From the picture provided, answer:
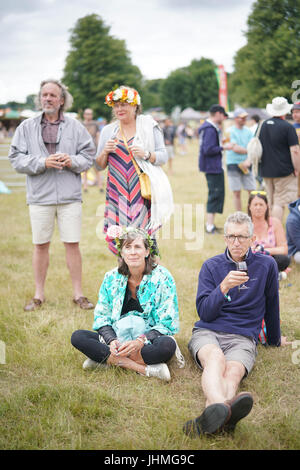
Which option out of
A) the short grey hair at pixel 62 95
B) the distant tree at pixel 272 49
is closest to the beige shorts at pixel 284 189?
the short grey hair at pixel 62 95

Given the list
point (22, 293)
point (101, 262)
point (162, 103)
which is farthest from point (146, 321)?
point (162, 103)

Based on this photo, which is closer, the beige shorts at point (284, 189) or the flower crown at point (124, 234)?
the flower crown at point (124, 234)

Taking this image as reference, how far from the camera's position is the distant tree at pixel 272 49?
19720 millimetres

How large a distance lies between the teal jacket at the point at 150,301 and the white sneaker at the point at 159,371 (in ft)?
0.79

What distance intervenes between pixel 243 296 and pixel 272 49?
22428 mm

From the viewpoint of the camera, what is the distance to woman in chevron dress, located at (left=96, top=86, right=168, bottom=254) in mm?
4309

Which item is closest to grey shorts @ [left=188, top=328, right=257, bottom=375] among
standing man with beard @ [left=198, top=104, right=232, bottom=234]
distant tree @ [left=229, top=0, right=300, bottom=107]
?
standing man with beard @ [left=198, top=104, right=232, bottom=234]

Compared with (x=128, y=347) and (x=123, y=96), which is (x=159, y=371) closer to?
(x=128, y=347)

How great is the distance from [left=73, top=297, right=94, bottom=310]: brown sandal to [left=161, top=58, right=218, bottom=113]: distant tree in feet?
277

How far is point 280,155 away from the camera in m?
6.78

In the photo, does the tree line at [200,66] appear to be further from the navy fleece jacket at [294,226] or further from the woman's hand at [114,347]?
the woman's hand at [114,347]

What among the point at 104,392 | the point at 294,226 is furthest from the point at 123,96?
the point at 294,226

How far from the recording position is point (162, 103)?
9538 cm
